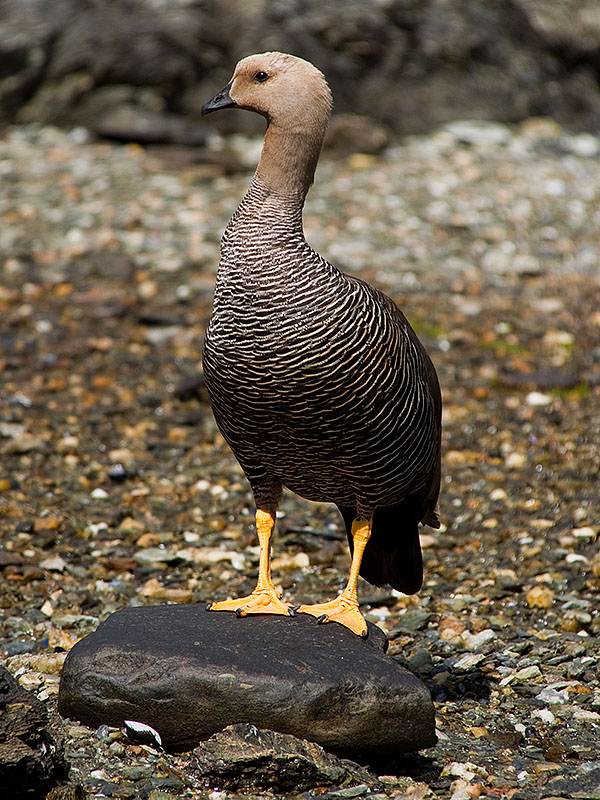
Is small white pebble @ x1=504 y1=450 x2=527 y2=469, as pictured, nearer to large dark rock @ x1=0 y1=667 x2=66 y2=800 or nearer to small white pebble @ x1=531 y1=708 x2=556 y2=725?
small white pebble @ x1=531 y1=708 x2=556 y2=725

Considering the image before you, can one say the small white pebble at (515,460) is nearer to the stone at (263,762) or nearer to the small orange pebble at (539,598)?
the small orange pebble at (539,598)

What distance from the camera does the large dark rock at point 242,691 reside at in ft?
13.2

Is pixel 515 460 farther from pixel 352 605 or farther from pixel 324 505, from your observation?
pixel 352 605

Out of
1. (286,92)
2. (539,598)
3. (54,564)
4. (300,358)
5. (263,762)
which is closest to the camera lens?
(263,762)

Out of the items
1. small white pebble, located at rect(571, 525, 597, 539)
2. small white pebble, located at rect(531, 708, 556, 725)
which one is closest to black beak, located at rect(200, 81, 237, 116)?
small white pebble, located at rect(531, 708, 556, 725)

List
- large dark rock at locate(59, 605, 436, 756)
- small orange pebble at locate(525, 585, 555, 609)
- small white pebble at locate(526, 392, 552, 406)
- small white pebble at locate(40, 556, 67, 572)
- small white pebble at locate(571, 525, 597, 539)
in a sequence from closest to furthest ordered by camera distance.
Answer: large dark rock at locate(59, 605, 436, 756), small orange pebble at locate(525, 585, 555, 609), small white pebble at locate(40, 556, 67, 572), small white pebble at locate(571, 525, 597, 539), small white pebble at locate(526, 392, 552, 406)

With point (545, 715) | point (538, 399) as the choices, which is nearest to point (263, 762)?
point (545, 715)

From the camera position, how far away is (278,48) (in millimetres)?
12281

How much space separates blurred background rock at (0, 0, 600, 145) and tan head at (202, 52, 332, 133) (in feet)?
25.0

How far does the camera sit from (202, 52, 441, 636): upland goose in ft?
13.8

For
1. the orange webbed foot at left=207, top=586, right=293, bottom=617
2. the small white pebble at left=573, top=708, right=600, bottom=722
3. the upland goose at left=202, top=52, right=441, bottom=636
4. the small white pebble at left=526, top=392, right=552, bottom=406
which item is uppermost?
the upland goose at left=202, top=52, right=441, bottom=636

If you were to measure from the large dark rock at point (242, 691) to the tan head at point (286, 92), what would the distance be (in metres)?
2.14

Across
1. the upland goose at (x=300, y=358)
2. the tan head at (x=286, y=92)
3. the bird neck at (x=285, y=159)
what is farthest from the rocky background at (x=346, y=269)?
the tan head at (x=286, y=92)

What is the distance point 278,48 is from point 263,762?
32.5 feet
